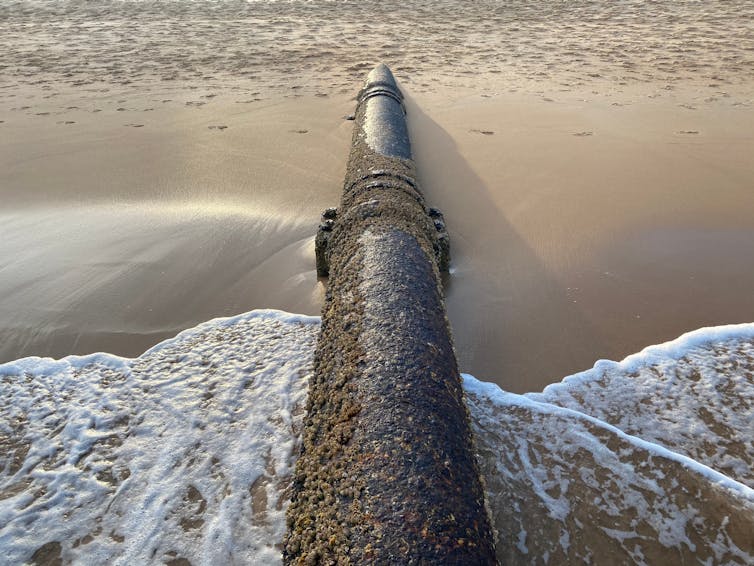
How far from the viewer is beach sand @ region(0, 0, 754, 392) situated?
3045mm

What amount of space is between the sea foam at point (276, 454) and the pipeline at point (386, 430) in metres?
0.52

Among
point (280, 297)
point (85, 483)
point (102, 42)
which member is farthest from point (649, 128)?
point (102, 42)

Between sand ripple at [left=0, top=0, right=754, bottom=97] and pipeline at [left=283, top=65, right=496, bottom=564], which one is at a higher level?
sand ripple at [left=0, top=0, right=754, bottom=97]

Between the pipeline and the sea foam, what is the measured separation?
520mm

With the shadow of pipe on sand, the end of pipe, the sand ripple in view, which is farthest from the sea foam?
the sand ripple

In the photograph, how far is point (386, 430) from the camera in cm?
151

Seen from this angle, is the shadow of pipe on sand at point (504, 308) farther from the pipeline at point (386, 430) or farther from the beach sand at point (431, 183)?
the pipeline at point (386, 430)

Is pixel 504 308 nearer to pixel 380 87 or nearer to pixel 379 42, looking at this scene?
pixel 380 87

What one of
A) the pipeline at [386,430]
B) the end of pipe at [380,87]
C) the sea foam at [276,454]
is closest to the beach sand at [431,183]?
the sea foam at [276,454]

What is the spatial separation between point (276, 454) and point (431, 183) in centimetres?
303

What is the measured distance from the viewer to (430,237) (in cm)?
284

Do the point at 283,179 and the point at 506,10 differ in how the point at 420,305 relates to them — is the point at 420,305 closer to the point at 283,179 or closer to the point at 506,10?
the point at 283,179

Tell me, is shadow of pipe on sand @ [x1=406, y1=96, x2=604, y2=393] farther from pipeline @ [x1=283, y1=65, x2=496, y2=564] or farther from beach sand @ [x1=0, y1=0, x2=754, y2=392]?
Result: pipeline @ [x1=283, y1=65, x2=496, y2=564]

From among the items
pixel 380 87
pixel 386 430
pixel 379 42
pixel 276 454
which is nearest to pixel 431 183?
pixel 380 87
